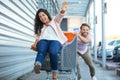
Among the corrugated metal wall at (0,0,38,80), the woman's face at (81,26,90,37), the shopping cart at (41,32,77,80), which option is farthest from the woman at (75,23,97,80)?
the corrugated metal wall at (0,0,38,80)

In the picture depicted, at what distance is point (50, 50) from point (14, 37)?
2.72 meters

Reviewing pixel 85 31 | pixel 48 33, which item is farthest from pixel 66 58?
pixel 85 31

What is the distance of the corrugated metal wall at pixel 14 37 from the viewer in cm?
578

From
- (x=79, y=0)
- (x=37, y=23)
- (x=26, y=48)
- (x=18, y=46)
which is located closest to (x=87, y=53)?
(x=37, y=23)

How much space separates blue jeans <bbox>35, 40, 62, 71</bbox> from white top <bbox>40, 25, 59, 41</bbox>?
71mm

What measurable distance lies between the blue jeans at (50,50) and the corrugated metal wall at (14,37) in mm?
1525

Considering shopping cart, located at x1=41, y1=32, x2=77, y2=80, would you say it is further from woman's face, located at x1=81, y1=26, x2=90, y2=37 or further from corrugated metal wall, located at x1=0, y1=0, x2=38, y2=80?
corrugated metal wall, located at x1=0, y1=0, x2=38, y2=80

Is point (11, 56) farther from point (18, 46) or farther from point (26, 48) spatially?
point (26, 48)

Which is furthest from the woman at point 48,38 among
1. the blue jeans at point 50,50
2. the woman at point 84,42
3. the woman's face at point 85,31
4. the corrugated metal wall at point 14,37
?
the corrugated metal wall at point 14,37

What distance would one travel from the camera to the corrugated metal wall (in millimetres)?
5777

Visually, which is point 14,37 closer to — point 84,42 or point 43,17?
point 84,42

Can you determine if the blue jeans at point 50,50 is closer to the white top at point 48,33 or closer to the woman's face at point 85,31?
the white top at point 48,33

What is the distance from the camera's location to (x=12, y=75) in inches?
265

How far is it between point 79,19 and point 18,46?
105 feet
